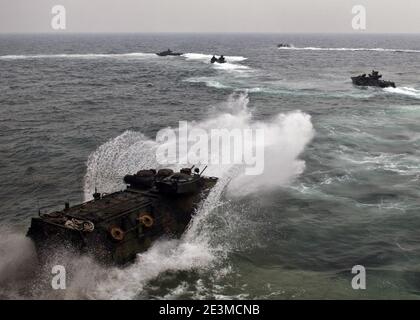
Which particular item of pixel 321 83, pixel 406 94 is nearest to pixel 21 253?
pixel 406 94

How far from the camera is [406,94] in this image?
64.9m

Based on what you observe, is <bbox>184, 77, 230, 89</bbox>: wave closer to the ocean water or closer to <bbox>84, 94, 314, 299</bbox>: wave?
the ocean water

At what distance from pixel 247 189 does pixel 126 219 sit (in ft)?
37.7

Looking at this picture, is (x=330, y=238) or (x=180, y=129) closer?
(x=330, y=238)

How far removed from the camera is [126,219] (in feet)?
59.8

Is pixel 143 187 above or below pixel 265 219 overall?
above

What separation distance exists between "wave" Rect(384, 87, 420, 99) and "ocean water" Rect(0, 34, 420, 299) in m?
0.98

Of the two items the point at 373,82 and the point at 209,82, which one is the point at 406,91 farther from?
the point at 209,82

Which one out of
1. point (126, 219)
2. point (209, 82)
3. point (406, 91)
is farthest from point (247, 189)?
point (406, 91)

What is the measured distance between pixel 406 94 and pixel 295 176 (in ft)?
137

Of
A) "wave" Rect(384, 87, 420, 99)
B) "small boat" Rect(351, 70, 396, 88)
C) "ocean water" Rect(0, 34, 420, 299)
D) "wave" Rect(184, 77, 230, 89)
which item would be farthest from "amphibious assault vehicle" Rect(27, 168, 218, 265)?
"small boat" Rect(351, 70, 396, 88)

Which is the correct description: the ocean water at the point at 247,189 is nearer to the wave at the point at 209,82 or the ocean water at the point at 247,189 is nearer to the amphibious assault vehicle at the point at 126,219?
the amphibious assault vehicle at the point at 126,219
